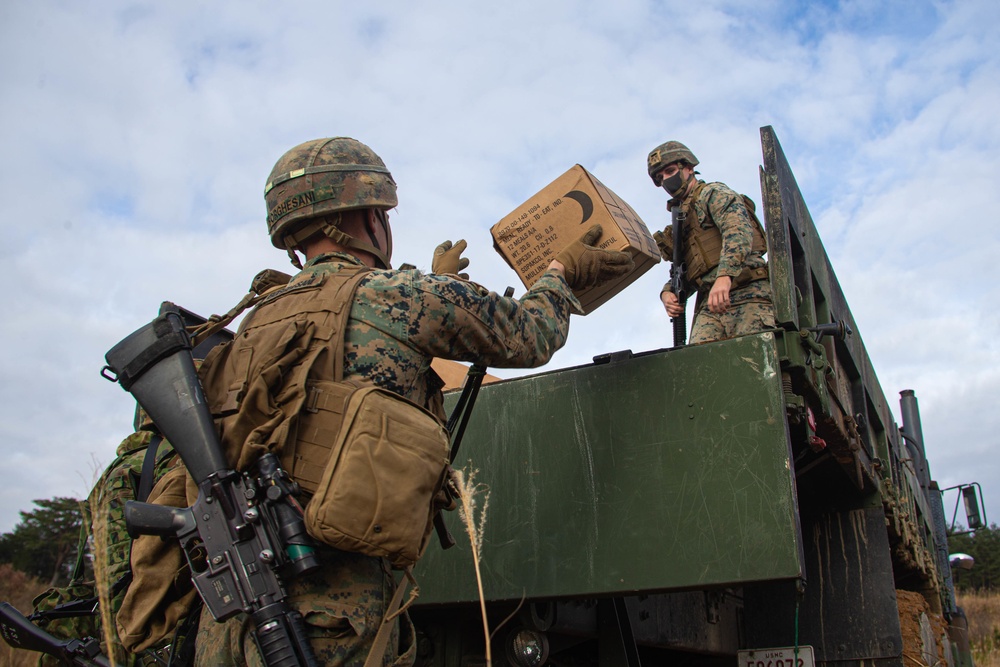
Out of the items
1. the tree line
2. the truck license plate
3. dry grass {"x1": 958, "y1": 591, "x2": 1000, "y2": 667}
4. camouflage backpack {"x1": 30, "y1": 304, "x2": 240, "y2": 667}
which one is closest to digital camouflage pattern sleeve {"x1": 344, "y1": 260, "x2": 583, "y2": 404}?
camouflage backpack {"x1": 30, "y1": 304, "x2": 240, "y2": 667}

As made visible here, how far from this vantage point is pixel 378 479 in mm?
2234

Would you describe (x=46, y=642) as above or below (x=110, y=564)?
below

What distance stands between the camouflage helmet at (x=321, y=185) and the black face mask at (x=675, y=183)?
2.39 m

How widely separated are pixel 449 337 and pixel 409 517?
544mm

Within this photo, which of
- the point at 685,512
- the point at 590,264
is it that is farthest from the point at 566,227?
the point at 685,512

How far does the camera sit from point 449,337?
8.55ft

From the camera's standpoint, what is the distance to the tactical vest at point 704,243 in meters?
4.73

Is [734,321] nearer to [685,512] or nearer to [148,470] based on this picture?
[685,512]

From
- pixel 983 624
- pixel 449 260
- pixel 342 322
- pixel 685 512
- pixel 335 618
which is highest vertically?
pixel 983 624

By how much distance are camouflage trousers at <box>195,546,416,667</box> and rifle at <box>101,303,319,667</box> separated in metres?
0.06

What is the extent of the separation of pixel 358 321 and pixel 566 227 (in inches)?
48.4

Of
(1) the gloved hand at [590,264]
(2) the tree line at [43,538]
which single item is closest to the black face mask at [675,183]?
(1) the gloved hand at [590,264]

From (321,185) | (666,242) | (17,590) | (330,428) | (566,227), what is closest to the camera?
(330,428)

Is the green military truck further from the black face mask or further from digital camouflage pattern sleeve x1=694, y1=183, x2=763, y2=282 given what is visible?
the black face mask
